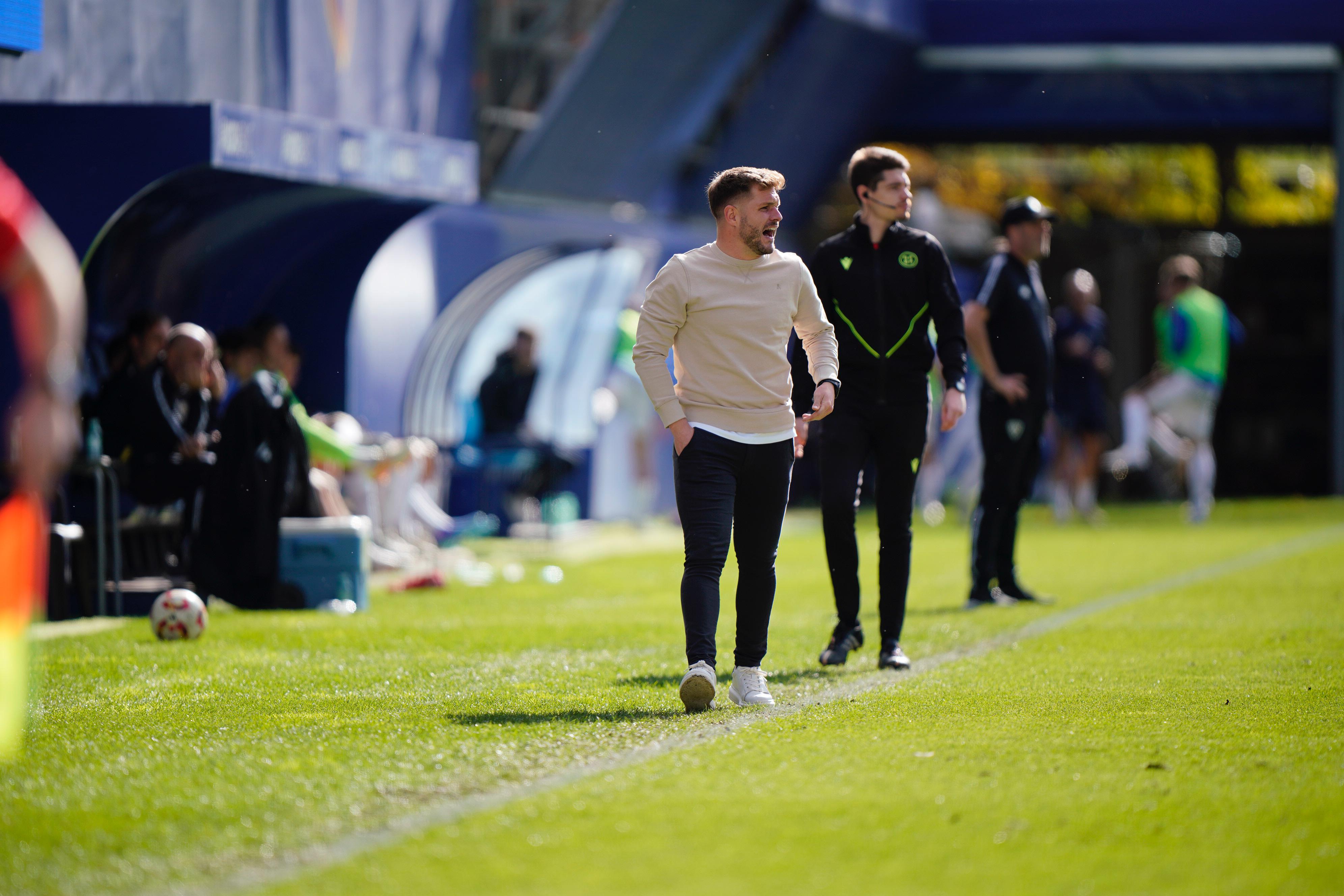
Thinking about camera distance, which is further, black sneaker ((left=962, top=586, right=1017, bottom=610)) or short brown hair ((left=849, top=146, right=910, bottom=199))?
black sneaker ((left=962, top=586, right=1017, bottom=610))

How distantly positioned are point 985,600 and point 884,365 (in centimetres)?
318

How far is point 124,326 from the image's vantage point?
1162 centimetres

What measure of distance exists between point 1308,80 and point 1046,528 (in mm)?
10577

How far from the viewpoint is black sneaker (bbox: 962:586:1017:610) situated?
10711 mm

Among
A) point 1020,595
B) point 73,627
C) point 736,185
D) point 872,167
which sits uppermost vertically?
point 872,167

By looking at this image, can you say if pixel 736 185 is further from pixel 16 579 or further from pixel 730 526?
pixel 16 579

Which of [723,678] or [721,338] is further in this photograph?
[723,678]

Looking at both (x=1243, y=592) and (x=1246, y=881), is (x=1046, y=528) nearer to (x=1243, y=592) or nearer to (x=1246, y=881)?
(x=1243, y=592)

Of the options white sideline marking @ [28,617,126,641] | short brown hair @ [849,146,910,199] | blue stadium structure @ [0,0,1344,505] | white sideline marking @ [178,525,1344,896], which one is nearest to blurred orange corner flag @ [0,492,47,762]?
white sideline marking @ [178,525,1344,896]

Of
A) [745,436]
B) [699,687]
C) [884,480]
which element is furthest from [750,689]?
[884,480]

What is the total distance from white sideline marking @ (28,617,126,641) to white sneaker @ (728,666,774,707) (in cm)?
410

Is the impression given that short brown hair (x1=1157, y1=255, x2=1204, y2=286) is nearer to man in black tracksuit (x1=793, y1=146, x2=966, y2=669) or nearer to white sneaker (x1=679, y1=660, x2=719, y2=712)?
man in black tracksuit (x1=793, y1=146, x2=966, y2=669)

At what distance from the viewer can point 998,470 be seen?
10.8m

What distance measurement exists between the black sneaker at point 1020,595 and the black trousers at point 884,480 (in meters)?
2.96
